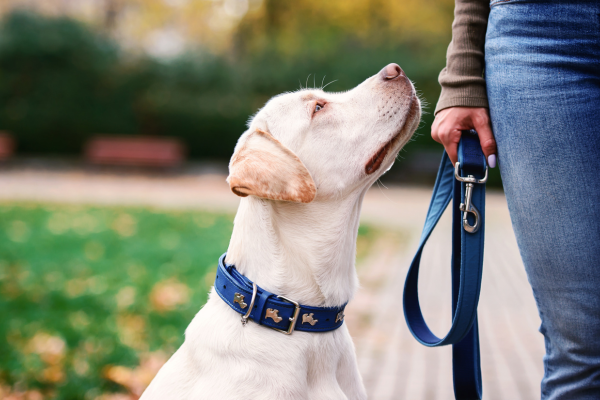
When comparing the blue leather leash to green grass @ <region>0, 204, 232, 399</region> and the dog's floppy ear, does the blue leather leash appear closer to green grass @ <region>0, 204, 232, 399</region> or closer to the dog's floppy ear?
the dog's floppy ear

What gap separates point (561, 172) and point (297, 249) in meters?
1.05

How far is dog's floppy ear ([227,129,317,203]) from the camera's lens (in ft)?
6.79

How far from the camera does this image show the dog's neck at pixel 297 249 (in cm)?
221

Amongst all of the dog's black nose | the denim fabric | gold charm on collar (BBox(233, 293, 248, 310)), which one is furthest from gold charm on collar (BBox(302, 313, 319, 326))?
the dog's black nose

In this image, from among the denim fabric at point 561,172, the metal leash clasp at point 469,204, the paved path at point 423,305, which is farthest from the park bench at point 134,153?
the denim fabric at point 561,172

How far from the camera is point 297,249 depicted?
90.1 inches

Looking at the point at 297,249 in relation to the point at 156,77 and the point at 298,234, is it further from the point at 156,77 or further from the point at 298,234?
the point at 156,77

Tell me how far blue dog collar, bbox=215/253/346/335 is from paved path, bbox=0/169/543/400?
5.63 feet

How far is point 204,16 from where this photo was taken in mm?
27203

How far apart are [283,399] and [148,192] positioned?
12.8m

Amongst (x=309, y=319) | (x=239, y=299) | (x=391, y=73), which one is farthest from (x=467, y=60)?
(x=239, y=299)

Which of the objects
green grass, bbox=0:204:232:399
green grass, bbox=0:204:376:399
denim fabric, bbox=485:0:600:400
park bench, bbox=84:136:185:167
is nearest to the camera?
denim fabric, bbox=485:0:600:400

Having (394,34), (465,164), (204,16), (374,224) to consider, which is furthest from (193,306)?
(204,16)

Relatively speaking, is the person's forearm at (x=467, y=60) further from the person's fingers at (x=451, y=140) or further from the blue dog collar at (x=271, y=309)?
the blue dog collar at (x=271, y=309)
